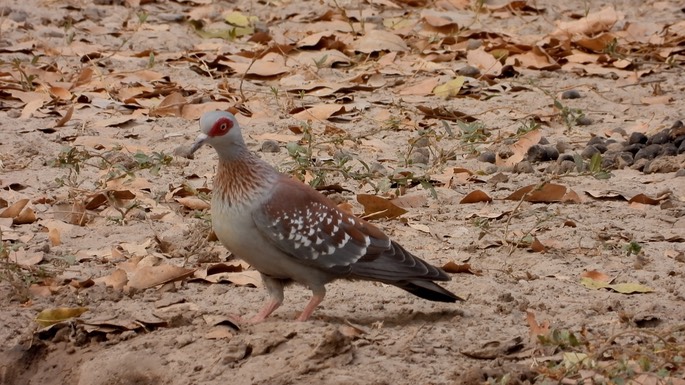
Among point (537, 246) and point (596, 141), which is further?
point (596, 141)

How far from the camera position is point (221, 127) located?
496cm

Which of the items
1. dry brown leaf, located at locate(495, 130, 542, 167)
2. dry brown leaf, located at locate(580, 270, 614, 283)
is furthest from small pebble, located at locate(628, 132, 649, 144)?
dry brown leaf, located at locate(580, 270, 614, 283)

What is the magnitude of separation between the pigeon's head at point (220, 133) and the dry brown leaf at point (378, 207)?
4.53 feet

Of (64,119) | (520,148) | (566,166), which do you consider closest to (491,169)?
(520,148)

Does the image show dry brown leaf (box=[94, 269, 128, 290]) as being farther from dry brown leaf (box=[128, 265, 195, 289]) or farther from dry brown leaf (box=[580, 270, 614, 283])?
dry brown leaf (box=[580, 270, 614, 283])

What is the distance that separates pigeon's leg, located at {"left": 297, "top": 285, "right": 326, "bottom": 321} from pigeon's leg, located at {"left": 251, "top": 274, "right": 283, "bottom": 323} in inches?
4.7

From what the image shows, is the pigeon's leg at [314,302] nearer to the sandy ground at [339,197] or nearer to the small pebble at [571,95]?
the sandy ground at [339,197]

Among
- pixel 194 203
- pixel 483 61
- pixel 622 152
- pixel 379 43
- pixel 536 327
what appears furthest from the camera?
pixel 379 43

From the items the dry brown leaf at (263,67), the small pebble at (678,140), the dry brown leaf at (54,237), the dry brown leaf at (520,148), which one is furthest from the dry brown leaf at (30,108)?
the small pebble at (678,140)

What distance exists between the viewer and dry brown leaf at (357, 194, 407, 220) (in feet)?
20.6

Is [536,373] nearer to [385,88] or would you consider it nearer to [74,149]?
[74,149]

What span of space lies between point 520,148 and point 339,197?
134cm

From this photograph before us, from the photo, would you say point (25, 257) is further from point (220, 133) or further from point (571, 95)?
point (571, 95)

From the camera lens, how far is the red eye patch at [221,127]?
4.95 meters
